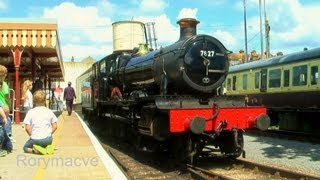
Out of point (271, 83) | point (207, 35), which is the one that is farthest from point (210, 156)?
point (271, 83)

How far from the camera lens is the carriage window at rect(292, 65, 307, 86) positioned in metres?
18.3

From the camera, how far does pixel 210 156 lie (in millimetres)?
12906

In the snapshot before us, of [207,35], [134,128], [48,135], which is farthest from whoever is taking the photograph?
[134,128]

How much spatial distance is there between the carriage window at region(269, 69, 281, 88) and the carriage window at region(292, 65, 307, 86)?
1.26 metres

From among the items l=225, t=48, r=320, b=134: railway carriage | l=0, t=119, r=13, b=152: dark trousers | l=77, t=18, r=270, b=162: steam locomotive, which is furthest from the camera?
l=225, t=48, r=320, b=134: railway carriage

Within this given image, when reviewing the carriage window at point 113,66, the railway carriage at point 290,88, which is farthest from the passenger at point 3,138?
the railway carriage at point 290,88

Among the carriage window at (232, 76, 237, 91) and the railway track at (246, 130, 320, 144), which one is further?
the carriage window at (232, 76, 237, 91)

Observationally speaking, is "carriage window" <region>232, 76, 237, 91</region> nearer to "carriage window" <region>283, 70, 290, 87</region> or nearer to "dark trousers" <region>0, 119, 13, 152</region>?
"carriage window" <region>283, 70, 290, 87</region>

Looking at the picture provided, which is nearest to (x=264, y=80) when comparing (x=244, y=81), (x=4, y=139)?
(x=244, y=81)

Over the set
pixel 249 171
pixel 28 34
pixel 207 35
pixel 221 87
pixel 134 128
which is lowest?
pixel 249 171

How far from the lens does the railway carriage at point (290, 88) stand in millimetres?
17828

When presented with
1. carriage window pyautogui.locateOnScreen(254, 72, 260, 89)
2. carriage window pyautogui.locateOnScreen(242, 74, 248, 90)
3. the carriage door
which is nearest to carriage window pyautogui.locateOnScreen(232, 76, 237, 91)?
carriage window pyautogui.locateOnScreen(242, 74, 248, 90)

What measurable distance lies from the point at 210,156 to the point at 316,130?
24.3 ft

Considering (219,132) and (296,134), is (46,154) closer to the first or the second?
(219,132)
